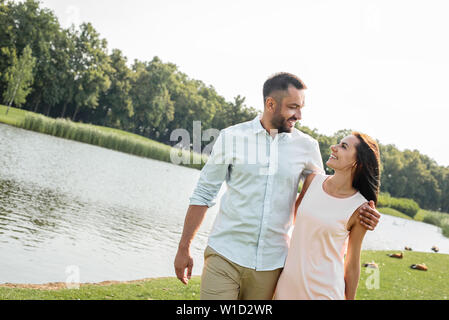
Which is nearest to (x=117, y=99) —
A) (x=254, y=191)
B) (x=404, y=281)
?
(x=404, y=281)

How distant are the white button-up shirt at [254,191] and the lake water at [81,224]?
17.4 feet

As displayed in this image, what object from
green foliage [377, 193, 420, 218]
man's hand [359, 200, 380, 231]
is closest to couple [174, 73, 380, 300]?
man's hand [359, 200, 380, 231]

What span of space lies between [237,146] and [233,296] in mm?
1111

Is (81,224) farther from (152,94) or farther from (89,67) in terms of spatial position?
(152,94)

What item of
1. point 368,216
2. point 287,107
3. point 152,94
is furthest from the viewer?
point 152,94

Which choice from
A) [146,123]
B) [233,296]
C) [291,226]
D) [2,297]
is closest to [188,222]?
[233,296]

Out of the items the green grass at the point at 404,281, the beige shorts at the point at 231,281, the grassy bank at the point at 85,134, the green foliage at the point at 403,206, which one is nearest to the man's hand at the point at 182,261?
the beige shorts at the point at 231,281

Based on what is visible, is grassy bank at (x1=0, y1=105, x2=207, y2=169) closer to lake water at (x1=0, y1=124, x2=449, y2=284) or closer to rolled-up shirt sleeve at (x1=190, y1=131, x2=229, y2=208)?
→ lake water at (x1=0, y1=124, x2=449, y2=284)

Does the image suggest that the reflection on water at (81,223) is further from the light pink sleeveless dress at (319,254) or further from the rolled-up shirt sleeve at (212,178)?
the light pink sleeveless dress at (319,254)

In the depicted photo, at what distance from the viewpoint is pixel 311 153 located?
127 inches

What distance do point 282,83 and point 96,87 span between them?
62425 millimetres

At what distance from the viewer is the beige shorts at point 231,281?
2.83 m

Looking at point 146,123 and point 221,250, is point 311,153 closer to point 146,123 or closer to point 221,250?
point 221,250

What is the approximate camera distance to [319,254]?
2.93 m
